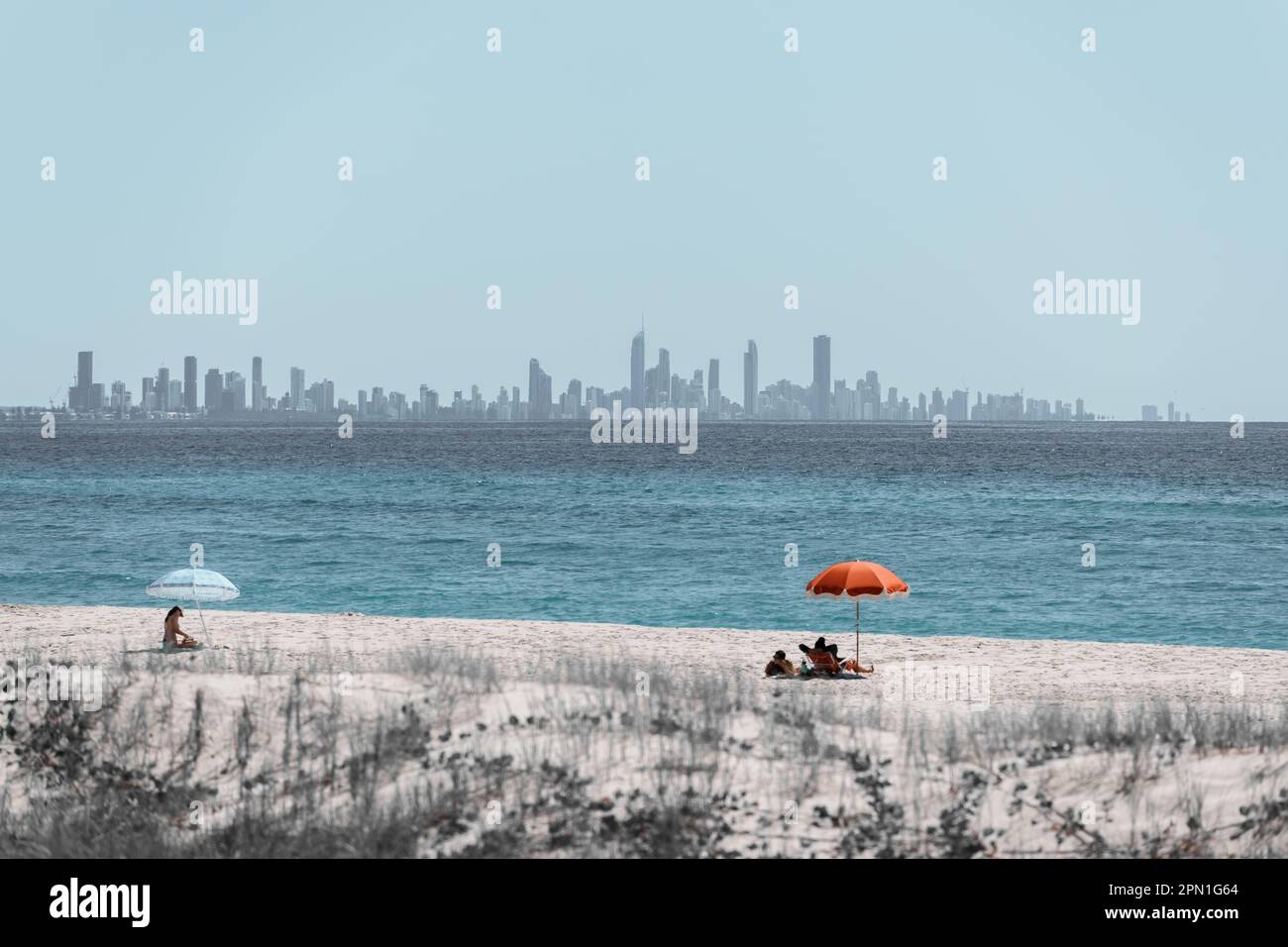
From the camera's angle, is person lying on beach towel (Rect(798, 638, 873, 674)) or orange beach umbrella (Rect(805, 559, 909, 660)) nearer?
orange beach umbrella (Rect(805, 559, 909, 660))

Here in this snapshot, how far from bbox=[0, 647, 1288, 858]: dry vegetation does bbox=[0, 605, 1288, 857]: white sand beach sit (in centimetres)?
2

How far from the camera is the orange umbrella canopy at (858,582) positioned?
62.3 ft

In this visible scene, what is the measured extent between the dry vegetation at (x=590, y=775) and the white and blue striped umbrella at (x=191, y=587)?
7383 millimetres

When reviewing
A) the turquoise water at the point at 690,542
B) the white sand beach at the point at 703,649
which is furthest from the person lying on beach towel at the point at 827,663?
the turquoise water at the point at 690,542

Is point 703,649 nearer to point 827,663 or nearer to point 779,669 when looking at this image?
point 779,669

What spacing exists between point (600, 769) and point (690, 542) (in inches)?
1533

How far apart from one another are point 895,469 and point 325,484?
4720 centimetres

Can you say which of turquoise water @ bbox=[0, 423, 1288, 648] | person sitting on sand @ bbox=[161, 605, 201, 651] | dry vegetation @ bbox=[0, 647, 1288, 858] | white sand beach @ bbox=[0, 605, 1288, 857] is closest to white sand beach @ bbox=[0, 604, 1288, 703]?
person sitting on sand @ bbox=[161, 605, 201, 651]

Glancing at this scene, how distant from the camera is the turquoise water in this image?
109ft

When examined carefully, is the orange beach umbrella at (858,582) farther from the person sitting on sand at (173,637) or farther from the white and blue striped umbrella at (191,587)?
the person sitting on sand at (173,637)

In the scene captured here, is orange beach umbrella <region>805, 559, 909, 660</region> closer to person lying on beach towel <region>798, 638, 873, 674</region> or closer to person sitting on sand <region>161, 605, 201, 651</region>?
person lying on beach towel <region>798, 638, 873, 674</region>

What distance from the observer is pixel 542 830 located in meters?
9.59

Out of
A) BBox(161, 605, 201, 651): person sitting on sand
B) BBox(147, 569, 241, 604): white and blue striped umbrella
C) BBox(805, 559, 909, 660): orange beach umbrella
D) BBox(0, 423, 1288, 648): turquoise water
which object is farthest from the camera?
BBox(0, 423, 1288, 648): turquoise water
